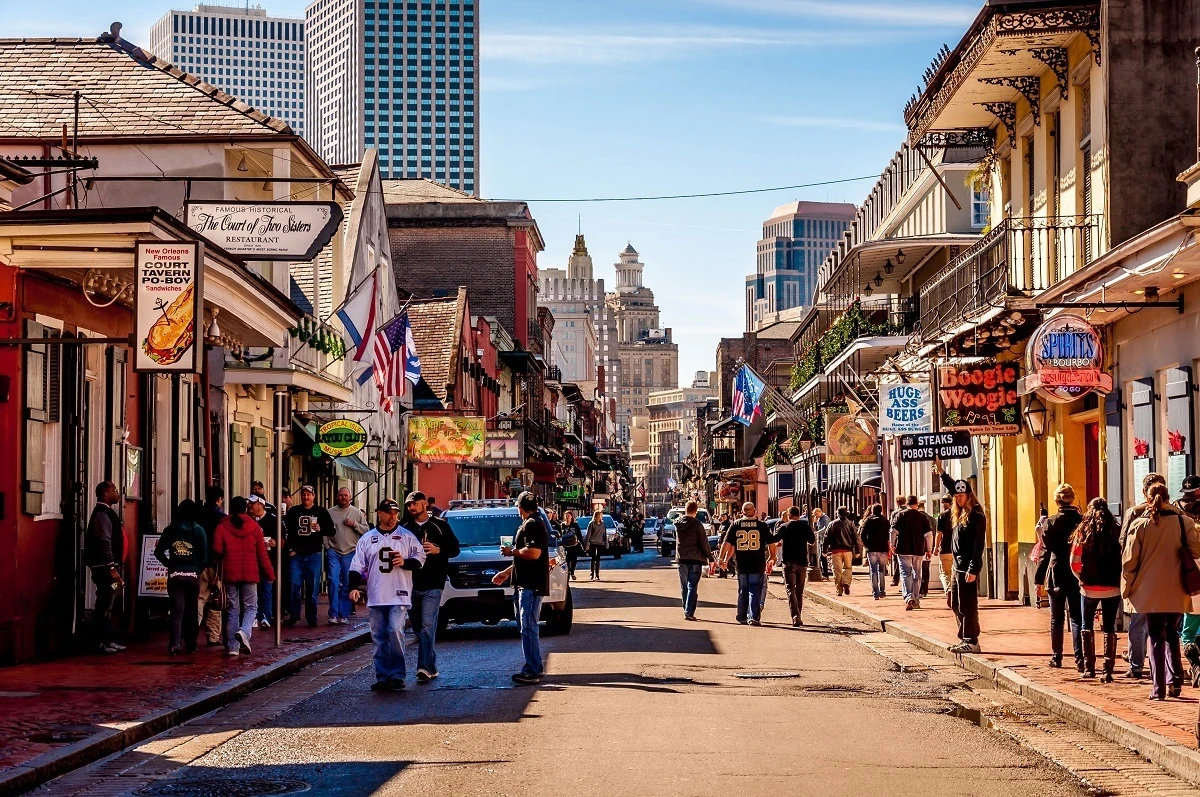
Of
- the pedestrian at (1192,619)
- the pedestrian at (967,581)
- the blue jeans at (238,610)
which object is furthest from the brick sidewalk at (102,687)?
the pedestrian at (1192,619)

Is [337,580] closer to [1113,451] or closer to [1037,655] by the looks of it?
[1113,451]

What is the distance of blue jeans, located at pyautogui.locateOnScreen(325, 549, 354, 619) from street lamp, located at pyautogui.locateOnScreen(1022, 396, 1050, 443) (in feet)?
33.4

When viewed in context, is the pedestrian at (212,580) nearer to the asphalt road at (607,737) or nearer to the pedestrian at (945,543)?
the asphalt road at (607,737)

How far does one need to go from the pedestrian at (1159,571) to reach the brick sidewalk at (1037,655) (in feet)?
1.49

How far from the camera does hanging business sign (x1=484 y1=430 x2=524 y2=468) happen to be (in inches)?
1989

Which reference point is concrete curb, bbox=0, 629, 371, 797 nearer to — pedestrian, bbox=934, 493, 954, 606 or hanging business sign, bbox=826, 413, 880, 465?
pedestrian, bbox=934, 493, 954, 606

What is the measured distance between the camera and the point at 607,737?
12.0m

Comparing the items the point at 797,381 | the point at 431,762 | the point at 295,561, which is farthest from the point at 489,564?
Answer: the point at 797,381

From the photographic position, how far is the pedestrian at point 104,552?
18656mm

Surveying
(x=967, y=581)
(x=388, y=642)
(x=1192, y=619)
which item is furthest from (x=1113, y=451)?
(x=388, y=642)

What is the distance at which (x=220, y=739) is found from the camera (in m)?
12.5

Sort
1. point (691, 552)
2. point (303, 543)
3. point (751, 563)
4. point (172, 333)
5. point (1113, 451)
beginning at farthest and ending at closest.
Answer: point (691, 552) < point (751, 563) < point (303, 543) < point (1113, 451) < point (172, 333)

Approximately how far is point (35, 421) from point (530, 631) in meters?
5.95

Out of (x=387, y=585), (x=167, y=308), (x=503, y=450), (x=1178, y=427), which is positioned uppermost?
(x=167, y=308)
